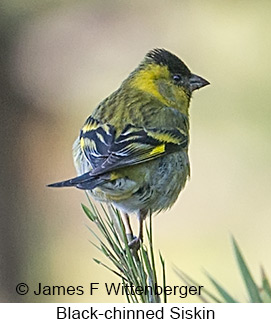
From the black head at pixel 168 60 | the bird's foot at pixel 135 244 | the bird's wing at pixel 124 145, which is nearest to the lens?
the bird's foot at pixel 135 244

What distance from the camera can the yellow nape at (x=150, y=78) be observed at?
0.96 metres

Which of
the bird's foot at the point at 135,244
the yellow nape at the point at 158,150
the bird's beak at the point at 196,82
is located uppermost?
the bird's beak at the point at 196,82

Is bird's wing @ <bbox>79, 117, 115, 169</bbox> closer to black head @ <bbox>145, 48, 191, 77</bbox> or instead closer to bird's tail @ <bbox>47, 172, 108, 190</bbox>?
bird's tail @ <bbox>47, 172, 108, 190</bbox>

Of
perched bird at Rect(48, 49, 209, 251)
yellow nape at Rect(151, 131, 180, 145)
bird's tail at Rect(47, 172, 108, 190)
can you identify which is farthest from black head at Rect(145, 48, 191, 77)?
bird's tail at Rect(47, 172, 108, 190)

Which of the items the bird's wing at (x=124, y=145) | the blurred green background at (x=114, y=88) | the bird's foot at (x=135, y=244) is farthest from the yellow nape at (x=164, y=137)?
the bird's foot at (x=135, y=244)

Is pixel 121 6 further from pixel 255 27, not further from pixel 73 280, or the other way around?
pixel 73 280

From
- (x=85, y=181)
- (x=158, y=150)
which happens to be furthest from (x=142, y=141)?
(x=85, y=181)

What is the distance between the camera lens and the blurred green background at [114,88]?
3.33 ft

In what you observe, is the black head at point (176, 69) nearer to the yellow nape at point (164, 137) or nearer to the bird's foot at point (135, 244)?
the yellow nape at point (164, 137)

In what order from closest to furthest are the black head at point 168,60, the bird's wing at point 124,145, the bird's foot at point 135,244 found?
the bird's foot at point 135,244
the bird's wing at point 124,145
the black head at point 168,60

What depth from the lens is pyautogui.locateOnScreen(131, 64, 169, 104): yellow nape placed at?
37.7 inches

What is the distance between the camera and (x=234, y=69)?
1.05 meters

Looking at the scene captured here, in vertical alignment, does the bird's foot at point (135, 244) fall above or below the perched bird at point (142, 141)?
below

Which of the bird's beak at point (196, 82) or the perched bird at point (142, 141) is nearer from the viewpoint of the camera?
the perched bird at point (142, 141)
